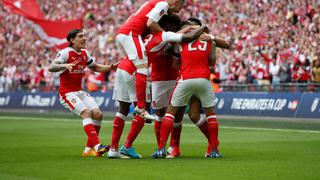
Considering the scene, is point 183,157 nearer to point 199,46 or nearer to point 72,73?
point 199,46

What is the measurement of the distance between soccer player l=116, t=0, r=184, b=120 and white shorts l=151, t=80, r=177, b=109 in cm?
81

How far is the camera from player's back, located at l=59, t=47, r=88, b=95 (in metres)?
16.0

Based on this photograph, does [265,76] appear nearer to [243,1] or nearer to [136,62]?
[243,1]

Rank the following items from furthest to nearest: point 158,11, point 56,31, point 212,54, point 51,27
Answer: point 51,27 < point 56,31 < point 212,54 < point 158,11

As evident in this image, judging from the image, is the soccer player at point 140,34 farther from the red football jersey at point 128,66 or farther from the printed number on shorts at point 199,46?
the printed number on shorts at point 199,46

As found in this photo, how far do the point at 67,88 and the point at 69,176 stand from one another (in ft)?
14.1

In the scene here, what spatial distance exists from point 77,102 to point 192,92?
2.51 m

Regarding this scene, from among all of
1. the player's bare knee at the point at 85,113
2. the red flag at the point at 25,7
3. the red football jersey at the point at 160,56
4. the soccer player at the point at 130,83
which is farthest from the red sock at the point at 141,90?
the red flag at the point at 25,7

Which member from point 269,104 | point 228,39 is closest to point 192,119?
point 269,104

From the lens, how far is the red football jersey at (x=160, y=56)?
14.4 metres

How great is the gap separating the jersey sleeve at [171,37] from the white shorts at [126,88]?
36.6 inches

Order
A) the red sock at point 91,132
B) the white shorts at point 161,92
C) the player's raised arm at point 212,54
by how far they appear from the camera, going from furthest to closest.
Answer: the red sock at point 91,132, the white shorts at point 161,92, the player's raised arm at point 212,54

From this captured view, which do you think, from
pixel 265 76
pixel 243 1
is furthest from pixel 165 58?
pixel 243 1

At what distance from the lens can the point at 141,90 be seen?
14.3 m
